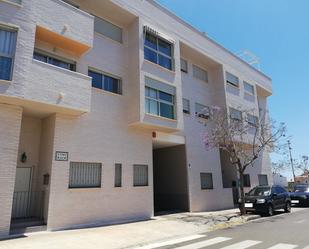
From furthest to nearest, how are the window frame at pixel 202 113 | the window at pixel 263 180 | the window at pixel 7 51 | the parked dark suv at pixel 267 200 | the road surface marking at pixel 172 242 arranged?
the window at pixel 263 180, the window frame at pixel 202 113, the parked dark suv at pixel 267 200, the window at pixel 7 51, the road surface marking at pixel 172 242

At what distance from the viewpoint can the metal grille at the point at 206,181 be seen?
63.1 feet

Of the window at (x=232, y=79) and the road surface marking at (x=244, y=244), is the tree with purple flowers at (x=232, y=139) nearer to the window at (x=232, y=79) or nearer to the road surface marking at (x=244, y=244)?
the window at (x=232, y=79)

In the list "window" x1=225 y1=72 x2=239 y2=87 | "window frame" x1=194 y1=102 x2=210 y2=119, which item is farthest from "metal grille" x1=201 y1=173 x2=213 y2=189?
"window" x1=225 y1=72 x2=239 y2=87

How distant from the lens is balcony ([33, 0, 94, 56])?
11500 millimetres

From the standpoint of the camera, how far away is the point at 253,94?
2681 centimetres

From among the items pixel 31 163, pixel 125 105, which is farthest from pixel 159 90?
pixel 31 163

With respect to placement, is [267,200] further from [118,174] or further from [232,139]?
[118,174]

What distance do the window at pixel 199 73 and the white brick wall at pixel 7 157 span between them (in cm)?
1442

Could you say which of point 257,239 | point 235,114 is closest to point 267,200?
point 257,239

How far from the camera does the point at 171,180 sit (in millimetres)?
19078

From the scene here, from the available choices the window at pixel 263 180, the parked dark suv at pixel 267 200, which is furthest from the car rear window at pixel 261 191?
the window at pixel 263 180

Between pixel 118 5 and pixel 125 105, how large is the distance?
553 centimetres

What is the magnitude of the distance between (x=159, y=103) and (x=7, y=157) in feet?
28.6

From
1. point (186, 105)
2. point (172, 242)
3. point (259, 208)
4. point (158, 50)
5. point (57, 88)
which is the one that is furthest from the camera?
point (186, 105)
